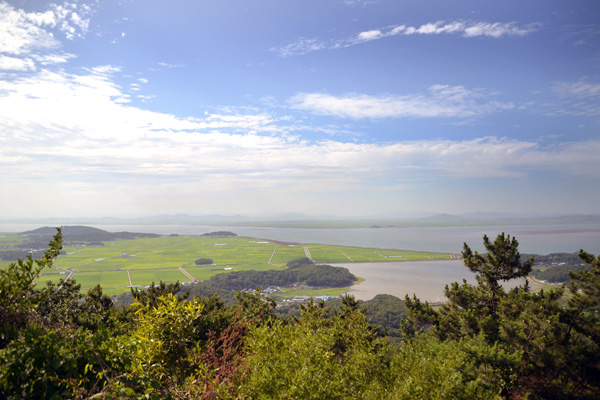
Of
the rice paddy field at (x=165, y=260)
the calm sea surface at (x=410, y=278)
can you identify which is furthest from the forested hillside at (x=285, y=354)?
the rice paddy field at (x=165, y=260)

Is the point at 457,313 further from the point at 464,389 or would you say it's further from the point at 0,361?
the point at 0,361

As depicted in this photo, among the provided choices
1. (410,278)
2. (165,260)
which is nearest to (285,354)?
(410,278)

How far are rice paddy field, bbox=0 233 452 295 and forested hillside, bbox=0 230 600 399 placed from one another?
55.7 meters

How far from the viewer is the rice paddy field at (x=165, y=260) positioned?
73656 millimetres

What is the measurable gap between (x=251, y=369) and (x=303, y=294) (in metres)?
62.1

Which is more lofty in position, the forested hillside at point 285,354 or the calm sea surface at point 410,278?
the forested hillside at point 285,354

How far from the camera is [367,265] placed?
307 feet

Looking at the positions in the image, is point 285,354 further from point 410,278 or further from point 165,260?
point 165,260

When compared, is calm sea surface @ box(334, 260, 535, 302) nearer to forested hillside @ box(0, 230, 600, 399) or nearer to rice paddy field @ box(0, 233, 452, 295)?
rice paddy field @ box(0, 233, 452, 295)

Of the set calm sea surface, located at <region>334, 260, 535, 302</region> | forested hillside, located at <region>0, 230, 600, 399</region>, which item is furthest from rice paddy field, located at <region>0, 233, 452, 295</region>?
forested hillside, located at <region>0, 230, 600, 399</region>

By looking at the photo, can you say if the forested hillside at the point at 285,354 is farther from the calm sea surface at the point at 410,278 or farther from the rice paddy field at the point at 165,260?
the rice paddy field at the point at 165,260

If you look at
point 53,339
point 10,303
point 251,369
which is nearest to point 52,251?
point 10,303

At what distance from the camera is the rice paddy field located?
73.7m

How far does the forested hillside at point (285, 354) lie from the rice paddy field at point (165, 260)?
55.7 meters
